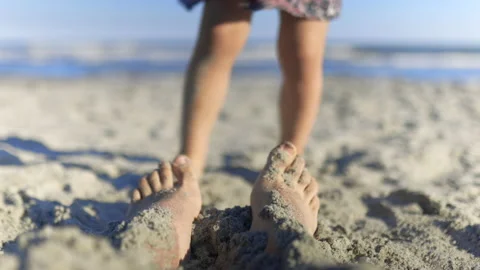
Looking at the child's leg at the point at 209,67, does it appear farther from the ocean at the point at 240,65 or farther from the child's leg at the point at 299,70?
the ocean at the point at 240,65

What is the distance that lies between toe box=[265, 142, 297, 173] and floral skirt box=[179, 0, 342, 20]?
51 centimetres

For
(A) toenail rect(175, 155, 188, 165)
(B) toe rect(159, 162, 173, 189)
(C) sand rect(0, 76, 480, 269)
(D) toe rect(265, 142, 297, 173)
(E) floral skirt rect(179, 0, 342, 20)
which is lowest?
(C) sand rect(0, 76, 480, 269)

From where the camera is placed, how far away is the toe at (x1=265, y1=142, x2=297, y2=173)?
1504 millimetres

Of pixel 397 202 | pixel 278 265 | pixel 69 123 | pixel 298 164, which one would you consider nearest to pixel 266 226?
pixel 278 265

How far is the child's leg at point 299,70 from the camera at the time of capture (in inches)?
72.0

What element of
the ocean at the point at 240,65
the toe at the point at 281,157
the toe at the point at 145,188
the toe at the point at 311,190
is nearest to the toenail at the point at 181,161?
the toe at the point at 145,188

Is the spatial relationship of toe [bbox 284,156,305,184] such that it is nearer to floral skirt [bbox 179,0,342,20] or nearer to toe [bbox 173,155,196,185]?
toe [bbox 173,155,196,185]

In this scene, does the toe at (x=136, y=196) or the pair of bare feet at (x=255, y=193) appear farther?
the toe at (x=136, y=196)

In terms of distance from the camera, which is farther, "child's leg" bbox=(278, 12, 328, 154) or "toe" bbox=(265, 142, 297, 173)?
"child's leg" bbox=(278, 12, 328, 154)

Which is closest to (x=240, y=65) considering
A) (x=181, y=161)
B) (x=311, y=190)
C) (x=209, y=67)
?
(x=209, y=67)

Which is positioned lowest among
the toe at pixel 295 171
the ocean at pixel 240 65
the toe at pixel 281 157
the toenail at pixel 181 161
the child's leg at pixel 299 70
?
the ocean at pixel 240 65

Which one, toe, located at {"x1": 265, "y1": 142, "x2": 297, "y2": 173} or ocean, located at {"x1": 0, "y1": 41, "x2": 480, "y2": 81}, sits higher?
toe, located at {"x1": 265, "y1": 142, "x2": 297, "y2": 173}

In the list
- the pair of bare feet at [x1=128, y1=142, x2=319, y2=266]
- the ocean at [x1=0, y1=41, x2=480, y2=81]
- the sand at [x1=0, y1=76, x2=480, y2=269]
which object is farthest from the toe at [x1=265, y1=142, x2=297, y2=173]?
the ocean at [x1=0, y1=41, x2=480, y2=81]

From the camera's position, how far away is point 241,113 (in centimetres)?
408
